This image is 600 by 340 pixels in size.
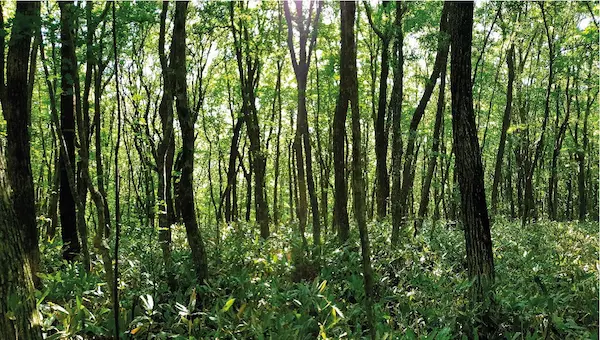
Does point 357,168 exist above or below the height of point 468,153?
below

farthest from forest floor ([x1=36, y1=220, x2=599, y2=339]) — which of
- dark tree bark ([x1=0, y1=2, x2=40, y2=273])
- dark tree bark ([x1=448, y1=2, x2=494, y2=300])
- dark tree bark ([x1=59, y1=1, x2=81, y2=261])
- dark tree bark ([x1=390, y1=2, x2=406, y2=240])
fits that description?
dark tree bark ([x1=0, y1=2, x2=40, y2=273])

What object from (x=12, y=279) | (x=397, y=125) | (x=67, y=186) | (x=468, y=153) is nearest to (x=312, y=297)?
(x=468, y=153)

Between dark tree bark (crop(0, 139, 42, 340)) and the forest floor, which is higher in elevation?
dark tree bark (crop(0, 139, 42, 340))

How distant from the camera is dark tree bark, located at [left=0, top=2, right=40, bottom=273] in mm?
6355

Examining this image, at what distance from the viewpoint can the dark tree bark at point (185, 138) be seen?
672cm

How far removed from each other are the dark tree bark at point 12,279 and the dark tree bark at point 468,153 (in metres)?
5.04

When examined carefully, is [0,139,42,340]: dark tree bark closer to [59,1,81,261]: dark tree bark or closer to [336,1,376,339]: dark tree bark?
[336,1,376,339]: dark tree bark

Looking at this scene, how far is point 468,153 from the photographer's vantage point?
19.2 feet

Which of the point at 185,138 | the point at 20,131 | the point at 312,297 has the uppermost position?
the point at 20,131

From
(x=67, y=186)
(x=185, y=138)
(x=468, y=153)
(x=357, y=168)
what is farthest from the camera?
(x=67, y=186)

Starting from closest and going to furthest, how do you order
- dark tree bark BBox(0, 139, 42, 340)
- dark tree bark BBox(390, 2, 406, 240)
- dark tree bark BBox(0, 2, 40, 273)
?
dark tree bark BBox(0, 139, 42, 340), dark tree bark BBox(0, 2, 40, 273), dark tree bark BBox(390, 2, 406, 240)

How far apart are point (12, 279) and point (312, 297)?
3744 millimetres

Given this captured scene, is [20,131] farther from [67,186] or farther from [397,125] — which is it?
[397,125]

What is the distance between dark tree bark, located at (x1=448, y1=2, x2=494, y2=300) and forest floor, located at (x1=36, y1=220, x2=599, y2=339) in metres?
0.41
